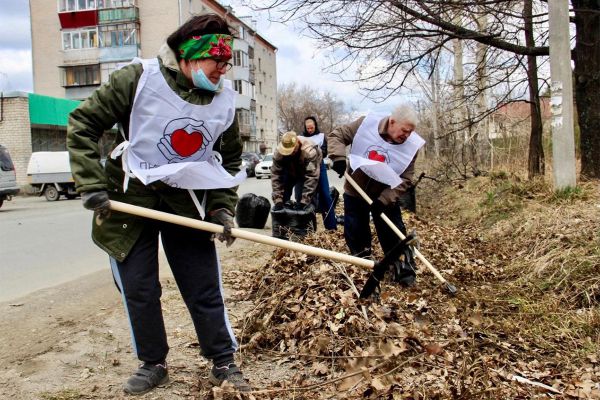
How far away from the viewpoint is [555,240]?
5457 mm

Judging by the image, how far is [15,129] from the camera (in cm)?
2355

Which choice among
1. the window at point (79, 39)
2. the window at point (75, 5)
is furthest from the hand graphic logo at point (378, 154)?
the window at point (75, 5)

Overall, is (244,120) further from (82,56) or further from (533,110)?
(533,110)

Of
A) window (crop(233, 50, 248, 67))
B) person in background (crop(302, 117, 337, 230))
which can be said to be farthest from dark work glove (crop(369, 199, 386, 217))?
window (crop(233, 50, 248, 67))

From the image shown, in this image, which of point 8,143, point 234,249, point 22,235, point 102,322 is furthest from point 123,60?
point 102,322

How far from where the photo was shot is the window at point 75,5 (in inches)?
1686

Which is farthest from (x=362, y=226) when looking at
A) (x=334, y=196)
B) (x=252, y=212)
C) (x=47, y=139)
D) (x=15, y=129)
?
(x=47, y=139)

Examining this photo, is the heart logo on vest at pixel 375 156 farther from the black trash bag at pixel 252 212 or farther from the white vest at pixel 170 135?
the black trash bag at pixel 252 212

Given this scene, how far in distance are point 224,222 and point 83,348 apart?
1447 mm

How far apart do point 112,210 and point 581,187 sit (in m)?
6.93

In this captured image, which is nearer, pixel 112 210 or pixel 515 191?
pixel 112 210

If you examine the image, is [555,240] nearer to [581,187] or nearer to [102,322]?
[581,187]

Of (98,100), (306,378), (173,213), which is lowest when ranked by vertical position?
(306,378)

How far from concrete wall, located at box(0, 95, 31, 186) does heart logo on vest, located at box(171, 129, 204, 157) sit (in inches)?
909
